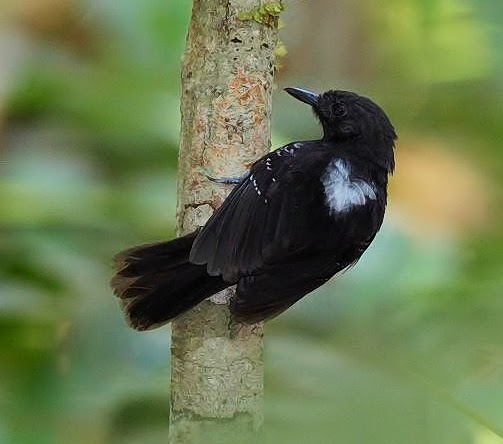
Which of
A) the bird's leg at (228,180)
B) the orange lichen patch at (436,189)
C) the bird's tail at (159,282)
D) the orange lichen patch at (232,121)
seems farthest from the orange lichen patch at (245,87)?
the orange lichen patch at (436,189)

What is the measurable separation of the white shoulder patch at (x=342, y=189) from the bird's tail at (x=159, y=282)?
21 centimetres

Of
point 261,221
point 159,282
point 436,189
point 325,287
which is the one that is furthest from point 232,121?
point 436,189

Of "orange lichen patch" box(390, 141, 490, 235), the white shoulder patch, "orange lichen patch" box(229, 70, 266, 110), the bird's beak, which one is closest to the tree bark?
"orange lichen patch" box(229, 70, 266, 110)

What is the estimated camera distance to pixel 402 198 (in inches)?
106

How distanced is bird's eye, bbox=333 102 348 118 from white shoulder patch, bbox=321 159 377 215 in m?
0.12

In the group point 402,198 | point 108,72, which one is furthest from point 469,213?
point 108,72

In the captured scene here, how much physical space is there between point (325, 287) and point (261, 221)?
524 millimetres

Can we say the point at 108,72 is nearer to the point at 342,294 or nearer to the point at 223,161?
the point at 342,294

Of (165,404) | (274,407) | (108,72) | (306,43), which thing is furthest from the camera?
(306,43)

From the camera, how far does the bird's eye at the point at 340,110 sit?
1.59m

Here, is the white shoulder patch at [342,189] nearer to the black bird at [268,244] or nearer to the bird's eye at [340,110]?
the black bird at [268,244]

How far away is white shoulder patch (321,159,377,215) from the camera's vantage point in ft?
4.71

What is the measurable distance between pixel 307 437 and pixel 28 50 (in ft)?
7.41

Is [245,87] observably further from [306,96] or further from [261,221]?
[306,96]
